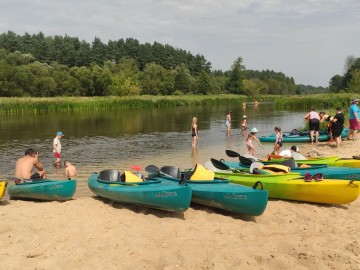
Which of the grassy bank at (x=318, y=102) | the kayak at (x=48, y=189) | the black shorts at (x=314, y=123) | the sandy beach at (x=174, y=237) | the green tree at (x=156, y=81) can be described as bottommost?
the sandy beach at (x=174, y=237)

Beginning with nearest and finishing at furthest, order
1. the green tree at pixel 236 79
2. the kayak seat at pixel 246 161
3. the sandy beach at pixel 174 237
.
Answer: the sandy beach at pixel 174 237
the kayak seat at pixel 246 161
the green tree at pixel 236 79

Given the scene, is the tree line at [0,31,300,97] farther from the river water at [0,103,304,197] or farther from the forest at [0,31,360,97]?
the river water at [0,103,304,197]

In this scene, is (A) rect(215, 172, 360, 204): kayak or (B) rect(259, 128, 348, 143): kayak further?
(B) rect(259, 128, 348, 143): kayak

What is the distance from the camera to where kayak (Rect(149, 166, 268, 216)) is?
715 cm

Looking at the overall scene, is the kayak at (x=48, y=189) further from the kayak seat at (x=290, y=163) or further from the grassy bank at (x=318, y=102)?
the grassy bank at (x=318, y=102)

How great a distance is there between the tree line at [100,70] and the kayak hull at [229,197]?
63719 mm

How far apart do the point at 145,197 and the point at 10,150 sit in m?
13.5

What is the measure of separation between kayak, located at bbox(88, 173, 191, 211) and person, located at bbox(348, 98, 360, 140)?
1197 cm

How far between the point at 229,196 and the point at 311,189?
6.94ft

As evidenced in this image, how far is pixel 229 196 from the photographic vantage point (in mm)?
7387

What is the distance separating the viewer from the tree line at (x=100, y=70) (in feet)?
232

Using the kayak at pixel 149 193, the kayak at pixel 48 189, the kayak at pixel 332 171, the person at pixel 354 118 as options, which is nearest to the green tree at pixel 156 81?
the person at pixel 354 118

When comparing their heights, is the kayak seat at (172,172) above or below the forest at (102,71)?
below

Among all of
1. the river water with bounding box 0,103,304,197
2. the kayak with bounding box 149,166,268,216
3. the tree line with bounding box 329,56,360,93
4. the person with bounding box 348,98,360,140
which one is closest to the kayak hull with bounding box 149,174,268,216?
the kayak with bounding box 149,166,268,216
